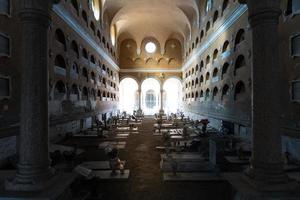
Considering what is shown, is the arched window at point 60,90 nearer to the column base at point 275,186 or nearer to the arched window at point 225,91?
the arched window at point 225,91

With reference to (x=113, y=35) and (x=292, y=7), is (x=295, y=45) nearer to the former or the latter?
(x=292, y=7)

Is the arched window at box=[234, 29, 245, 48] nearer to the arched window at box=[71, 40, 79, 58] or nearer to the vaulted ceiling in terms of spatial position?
the arched window at box=[71, 40, 79, 58]

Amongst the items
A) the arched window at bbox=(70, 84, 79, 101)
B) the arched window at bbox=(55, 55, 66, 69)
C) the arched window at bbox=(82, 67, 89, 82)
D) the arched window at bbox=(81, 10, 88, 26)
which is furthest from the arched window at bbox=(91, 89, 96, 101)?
the arched window at bbox=(55, 55, 66, 69)

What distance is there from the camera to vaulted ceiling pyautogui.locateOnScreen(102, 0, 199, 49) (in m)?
24.6

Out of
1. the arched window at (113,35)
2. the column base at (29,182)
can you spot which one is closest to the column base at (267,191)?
the column base at (29,182)

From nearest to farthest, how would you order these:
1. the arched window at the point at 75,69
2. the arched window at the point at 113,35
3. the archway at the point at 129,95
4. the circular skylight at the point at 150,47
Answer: the arched window at the point at 75,69 → the arched window at the point at 113,35 → the circular skylight at the point at 150,47 → the archway at the point at 129,95

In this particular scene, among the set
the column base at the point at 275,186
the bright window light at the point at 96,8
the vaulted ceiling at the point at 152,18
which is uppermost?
the vaulted ceiling at the point at 152,18

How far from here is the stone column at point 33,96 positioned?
445 centimetres

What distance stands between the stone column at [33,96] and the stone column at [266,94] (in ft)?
11.8

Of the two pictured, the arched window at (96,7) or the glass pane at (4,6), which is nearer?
the glass pane at (4,6)

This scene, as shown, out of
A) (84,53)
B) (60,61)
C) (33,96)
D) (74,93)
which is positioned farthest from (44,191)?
(84,53)

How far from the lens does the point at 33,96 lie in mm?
4504

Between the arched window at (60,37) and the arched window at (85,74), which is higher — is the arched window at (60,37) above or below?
above

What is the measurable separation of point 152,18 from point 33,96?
85.0 ft
